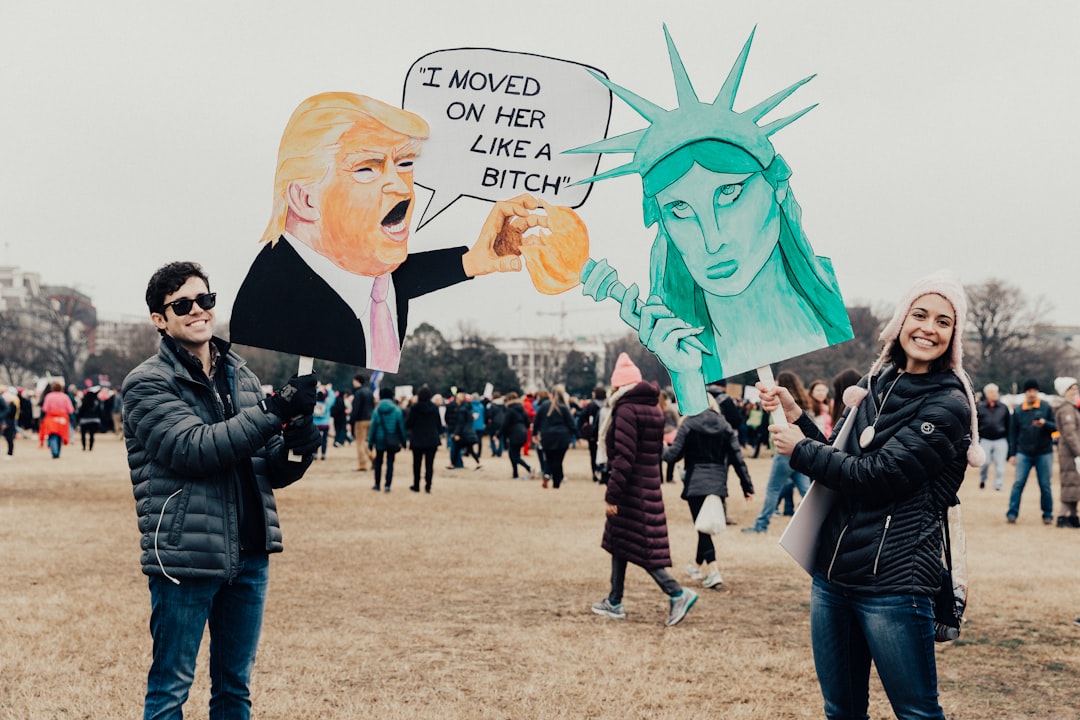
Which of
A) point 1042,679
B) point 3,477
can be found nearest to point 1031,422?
point 1042,679

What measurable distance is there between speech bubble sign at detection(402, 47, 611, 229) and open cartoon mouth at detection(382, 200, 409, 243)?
0.09 metres

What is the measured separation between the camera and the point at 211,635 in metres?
3.89

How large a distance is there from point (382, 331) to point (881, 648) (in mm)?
2265

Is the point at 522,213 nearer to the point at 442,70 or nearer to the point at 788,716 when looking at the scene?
the point at 442,70

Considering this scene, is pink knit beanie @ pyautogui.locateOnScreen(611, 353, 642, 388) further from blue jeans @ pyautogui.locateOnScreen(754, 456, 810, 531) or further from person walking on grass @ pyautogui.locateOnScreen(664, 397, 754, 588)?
blue jeans @ pyautogui.locateOnScreen(754, 456, 810, 531)

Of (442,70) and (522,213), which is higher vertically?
(442,70)

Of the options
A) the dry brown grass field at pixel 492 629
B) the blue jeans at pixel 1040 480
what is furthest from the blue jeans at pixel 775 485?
the blue jeans at pixel 1040 480

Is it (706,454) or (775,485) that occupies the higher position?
(706,454)

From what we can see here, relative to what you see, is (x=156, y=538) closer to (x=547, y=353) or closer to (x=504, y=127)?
(x=504, y=127)

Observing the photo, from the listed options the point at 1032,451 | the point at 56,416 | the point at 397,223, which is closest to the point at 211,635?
the point at 397,223

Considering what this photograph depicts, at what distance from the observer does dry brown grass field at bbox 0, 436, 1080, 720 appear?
5.79 meters

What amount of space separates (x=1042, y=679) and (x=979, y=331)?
64.3 meters

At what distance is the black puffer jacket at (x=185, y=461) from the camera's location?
11.9ft

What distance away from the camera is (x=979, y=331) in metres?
65.7
